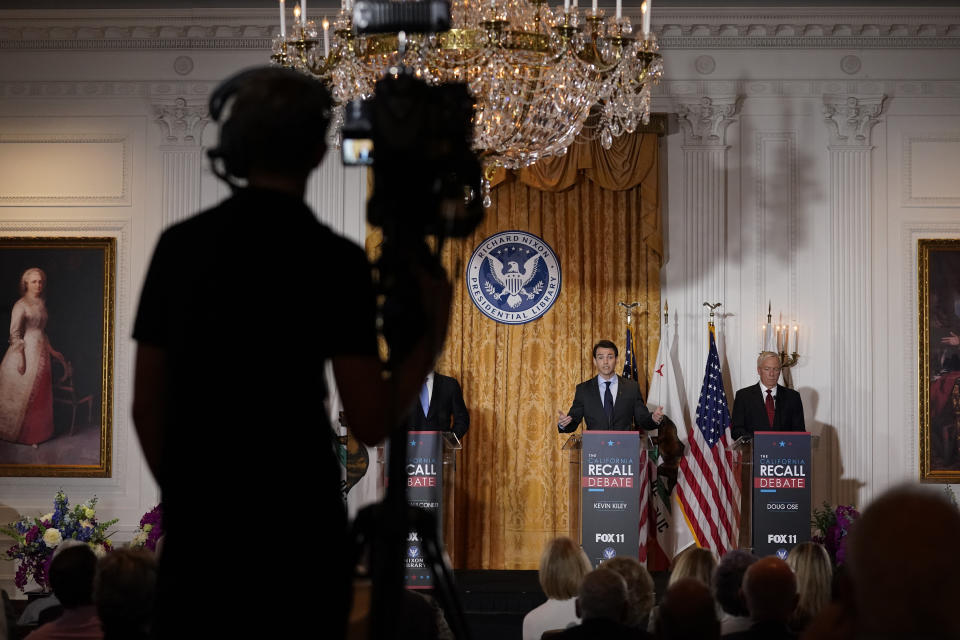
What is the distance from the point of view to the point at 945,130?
9.62 m

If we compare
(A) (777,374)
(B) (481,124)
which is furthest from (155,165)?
(A) (777,374)

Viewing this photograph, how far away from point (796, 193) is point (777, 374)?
175 cm

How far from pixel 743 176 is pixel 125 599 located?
305 inches

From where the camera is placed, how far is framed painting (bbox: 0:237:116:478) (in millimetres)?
9555

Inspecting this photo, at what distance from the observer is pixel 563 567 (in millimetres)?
4426

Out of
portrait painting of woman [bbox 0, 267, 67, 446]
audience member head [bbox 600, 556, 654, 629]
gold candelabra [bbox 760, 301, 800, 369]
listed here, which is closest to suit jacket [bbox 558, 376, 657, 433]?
gold candelabra [bbox 760, 301, 800, 369]

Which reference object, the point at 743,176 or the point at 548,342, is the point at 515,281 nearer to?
the point at 548,342

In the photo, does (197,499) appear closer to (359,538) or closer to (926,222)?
(359,538)

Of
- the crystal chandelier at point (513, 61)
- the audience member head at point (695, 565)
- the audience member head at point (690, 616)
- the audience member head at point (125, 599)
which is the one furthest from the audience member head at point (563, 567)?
the crystal chandelier at point (513, 61)

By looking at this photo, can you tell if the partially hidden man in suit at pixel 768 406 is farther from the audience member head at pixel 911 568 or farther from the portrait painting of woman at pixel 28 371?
the audience member head at pixel 911 568

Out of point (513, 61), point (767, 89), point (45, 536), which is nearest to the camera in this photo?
point (513, 61)

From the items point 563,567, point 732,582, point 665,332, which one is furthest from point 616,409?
point 732,582

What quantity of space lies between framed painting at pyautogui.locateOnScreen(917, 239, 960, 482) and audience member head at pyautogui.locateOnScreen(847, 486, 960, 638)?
28.4 ft

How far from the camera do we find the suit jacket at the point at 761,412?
870 centimetres
